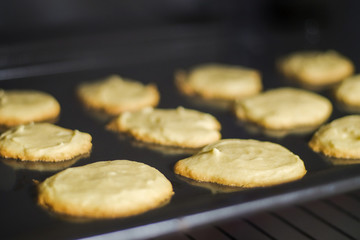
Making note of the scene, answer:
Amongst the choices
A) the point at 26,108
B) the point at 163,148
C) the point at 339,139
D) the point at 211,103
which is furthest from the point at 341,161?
the point at 26,108

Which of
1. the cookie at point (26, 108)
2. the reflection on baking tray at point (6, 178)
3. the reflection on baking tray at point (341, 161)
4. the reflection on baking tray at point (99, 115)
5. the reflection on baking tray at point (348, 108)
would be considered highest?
the reflection on baking tray at point (348, 108)

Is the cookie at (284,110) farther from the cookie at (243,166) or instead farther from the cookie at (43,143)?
the cookie at (43,143)

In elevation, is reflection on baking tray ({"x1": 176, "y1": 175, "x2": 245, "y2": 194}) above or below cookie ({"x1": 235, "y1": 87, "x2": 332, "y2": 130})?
below

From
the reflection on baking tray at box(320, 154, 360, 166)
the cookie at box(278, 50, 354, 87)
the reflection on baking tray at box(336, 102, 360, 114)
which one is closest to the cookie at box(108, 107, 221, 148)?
the reflection on baking tray at box(320, 154, 360, 166)

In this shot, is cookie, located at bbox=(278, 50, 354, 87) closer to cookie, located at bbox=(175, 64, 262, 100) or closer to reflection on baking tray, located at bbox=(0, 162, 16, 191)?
cookie, located at bbox=(175, 64, 262, 100)

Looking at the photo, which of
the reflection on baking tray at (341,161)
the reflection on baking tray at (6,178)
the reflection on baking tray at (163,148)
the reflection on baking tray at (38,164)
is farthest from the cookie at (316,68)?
the reflection on baking tray at (6,178)

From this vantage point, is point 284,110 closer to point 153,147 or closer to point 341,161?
point 341,161
